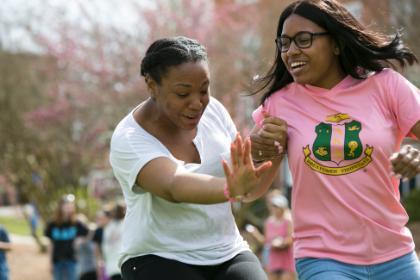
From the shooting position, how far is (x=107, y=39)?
21.9m

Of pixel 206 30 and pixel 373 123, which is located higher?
pixel 373 123

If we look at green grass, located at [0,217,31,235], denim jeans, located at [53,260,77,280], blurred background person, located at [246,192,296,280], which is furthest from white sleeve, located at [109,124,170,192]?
green grass, located at [0,217,31,235]

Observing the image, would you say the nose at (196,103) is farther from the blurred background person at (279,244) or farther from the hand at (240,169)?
the blurred background person at (279,244)

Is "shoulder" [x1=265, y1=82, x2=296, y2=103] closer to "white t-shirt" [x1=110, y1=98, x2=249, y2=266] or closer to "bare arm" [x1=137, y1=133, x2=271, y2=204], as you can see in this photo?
"white t-shirt" [x1=110, y1=98, x2=249, y2=266]

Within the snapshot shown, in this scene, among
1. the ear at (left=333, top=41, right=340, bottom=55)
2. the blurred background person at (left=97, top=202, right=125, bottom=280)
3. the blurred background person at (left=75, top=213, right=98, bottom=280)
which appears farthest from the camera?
the blurred background person at (left=75, top=213, right=98, bottom=280)

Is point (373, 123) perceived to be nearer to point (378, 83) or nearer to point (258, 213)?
point (378, 83)

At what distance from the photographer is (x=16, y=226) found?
1592 inches

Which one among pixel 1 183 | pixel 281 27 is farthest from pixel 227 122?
pixel 1 183

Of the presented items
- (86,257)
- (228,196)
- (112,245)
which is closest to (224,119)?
(228,196)

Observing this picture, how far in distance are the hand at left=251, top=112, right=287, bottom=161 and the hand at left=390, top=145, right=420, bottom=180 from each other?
0.68 metres

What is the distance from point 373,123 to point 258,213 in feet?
62.1

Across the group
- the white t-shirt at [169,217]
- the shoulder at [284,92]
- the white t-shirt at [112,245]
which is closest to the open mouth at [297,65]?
the shoulder at [284,92]

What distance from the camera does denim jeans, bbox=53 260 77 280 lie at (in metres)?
14.9

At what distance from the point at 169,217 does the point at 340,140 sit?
0.95 metres
